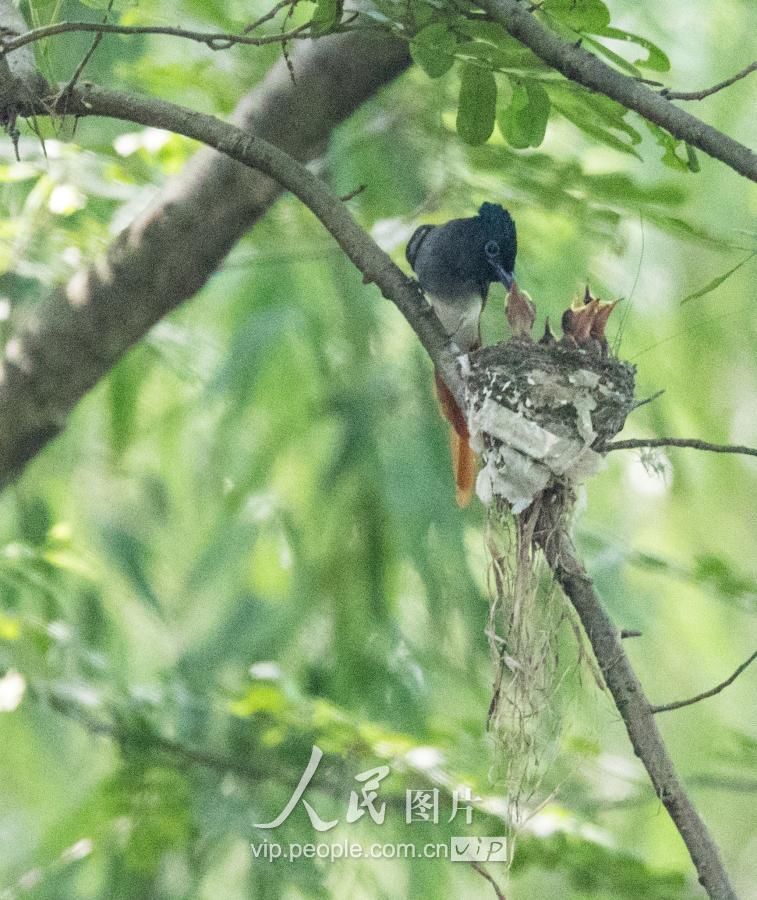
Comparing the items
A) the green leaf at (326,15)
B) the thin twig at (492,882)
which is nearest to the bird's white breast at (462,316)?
the green leaf at (326,15)

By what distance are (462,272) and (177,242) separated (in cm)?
101

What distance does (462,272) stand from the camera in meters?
4.24

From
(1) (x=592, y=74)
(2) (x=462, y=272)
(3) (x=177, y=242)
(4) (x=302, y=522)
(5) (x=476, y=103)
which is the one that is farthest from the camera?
(4) (x=302, y=522)

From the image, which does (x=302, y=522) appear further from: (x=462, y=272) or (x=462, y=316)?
(x=462, y=272)

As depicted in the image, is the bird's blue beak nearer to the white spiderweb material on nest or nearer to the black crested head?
the black crested head

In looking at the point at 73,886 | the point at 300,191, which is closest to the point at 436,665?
the point at 73,886

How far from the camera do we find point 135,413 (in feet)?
16.2

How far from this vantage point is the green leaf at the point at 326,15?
2.25 metres

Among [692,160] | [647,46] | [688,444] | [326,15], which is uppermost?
[326,15]

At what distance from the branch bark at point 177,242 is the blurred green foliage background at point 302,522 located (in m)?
0.24

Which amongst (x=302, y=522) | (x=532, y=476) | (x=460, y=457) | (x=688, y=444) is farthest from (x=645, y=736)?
(x=302, y=522)

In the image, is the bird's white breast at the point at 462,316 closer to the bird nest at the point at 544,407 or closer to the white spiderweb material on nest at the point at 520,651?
the bird nest at the point at 544,407

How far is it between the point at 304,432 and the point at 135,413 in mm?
732

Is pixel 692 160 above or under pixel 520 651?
above
